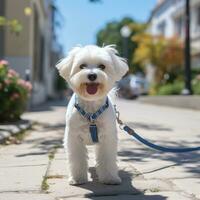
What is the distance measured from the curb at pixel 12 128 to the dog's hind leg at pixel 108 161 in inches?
177

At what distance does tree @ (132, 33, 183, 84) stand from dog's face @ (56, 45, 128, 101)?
109 feet

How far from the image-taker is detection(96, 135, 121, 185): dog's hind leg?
5.62 m

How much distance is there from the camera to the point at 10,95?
1345cm

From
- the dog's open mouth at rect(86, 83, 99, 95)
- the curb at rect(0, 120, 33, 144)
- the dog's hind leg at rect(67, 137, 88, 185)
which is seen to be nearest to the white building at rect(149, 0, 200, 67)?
the curb at rect(0, 120, 33, 144)

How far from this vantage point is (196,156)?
7.81 m

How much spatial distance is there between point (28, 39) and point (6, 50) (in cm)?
103

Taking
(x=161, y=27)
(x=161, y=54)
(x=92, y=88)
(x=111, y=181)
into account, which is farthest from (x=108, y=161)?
(x=161, y=27)

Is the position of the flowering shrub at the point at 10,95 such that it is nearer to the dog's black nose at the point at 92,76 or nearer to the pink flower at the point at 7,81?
the pink flower at the point at 7,81

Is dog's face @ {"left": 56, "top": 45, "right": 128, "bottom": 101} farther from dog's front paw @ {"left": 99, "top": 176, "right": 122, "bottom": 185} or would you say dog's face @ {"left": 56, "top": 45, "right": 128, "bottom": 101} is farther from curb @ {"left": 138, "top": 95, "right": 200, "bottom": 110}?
curb @ {"left": 138, "top": 95, "right": 200, "bottom": 110}

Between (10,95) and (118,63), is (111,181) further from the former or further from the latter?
(10,95)

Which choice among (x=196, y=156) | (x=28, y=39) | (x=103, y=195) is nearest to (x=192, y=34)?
(x=28, y=39)

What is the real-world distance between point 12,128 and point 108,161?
6.37m

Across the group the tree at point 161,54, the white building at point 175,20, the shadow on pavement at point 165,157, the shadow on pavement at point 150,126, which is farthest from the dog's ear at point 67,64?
the tree at point 161,54

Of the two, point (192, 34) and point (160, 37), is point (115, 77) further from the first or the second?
point (192, 34)
